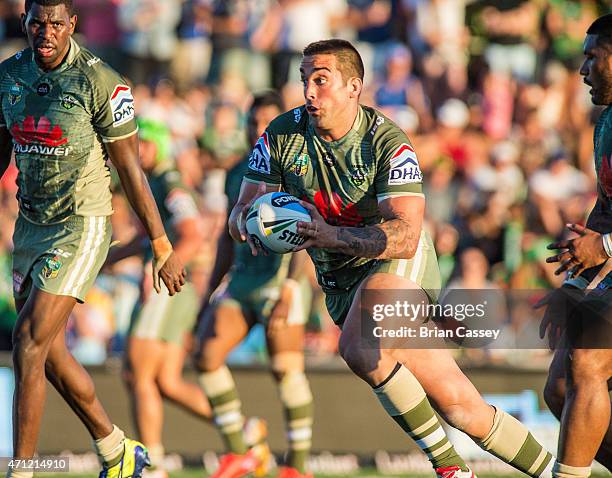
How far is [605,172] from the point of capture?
21.4 ft

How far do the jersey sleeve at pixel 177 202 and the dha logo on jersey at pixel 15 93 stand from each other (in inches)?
97.6

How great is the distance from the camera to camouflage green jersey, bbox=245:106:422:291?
21.9ft

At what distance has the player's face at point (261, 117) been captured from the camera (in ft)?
30.1

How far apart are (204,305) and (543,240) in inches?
172

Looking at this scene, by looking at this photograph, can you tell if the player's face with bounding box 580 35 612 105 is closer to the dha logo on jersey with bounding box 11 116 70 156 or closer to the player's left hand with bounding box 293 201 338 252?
the player's left hand with bounding box 293 201 338 252

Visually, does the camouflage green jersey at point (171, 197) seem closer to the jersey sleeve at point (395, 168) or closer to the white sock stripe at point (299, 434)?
the white sock stripe at point (299, 434)

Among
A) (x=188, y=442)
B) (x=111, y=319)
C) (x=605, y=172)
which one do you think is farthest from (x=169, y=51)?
(x=605, y=172)

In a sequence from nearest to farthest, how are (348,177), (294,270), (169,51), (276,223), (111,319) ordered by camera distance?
(276,223), (348,177), (294,270), (111,319), (169,51)

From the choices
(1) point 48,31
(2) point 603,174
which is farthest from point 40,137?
(2) point 603,174

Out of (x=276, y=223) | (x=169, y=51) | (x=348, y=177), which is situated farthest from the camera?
(x=169, y=51)

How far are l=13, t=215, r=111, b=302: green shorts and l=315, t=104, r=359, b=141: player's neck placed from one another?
1432 mm

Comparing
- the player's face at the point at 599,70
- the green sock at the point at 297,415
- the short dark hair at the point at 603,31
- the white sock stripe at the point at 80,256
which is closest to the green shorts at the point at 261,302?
the green sock at the point at 297,415

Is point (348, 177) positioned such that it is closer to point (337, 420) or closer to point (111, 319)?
point (337, 420)

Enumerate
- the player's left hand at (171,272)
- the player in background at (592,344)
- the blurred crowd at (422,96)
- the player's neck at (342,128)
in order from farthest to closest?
the blurred crowd at (422,96) < the player's left hand at (171,272) < the player's neck at (342,128) < the player in background at (592,344)
